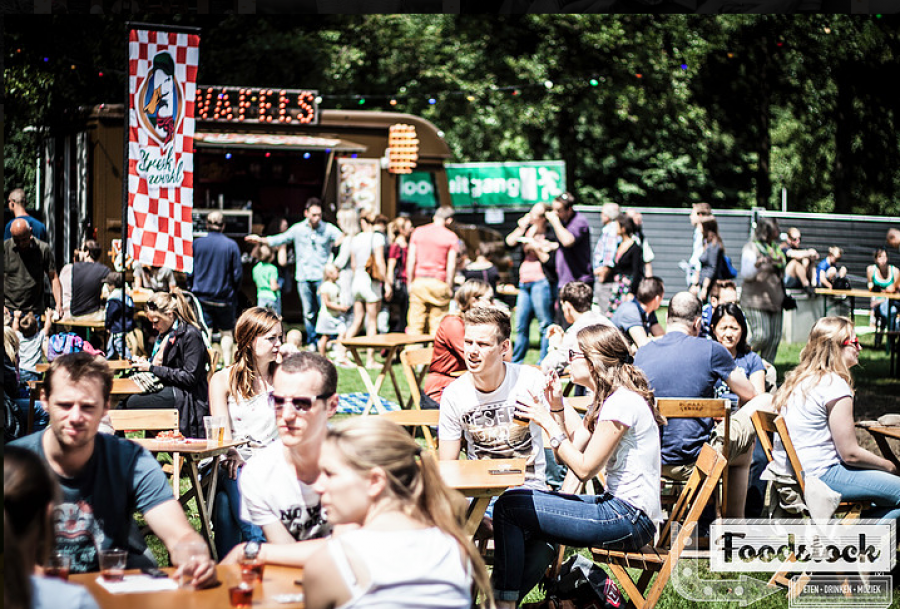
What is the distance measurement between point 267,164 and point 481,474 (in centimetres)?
1160

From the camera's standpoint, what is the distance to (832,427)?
4824 millimetres

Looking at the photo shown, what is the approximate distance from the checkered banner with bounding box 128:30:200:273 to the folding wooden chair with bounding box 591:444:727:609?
12.1 ft

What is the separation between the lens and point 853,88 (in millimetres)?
11828

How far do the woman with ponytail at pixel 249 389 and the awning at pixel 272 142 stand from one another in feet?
30.1

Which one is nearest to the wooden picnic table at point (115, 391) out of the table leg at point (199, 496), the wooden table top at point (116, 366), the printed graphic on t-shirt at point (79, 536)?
the wooden table top at point (116, 366)

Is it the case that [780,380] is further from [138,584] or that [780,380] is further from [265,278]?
[138,584]

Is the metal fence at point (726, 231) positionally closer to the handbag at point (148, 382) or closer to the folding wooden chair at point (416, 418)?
the folding wooden chair at point (416, 418)

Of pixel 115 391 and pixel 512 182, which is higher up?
pixel 512 182

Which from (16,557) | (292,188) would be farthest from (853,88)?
(16,557)

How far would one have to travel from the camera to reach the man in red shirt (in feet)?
35.5

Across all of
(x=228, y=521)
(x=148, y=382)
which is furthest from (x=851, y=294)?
(x=228, y=521)

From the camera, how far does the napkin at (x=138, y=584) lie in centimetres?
272

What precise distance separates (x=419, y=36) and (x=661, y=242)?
7.78 meters

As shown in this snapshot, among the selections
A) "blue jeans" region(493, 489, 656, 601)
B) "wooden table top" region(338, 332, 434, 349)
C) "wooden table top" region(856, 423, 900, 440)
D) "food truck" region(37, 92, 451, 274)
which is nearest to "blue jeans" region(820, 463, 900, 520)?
"wooden table top" region(856, 423, 900, 440)
